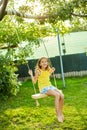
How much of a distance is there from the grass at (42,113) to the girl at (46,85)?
567 mm

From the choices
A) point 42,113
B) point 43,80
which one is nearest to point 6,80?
point 42,113

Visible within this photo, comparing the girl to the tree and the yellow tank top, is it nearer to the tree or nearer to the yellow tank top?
the yellow tank top

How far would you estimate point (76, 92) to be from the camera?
12305 millimetres

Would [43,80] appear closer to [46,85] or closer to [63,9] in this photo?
[46,85]

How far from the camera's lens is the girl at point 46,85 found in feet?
23.9

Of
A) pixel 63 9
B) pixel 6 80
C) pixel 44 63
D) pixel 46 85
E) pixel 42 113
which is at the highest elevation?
pixel 63 9

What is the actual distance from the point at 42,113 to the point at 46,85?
186 centimetres

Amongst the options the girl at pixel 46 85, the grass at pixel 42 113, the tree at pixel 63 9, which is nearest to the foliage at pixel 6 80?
the grass at pixel 42 113

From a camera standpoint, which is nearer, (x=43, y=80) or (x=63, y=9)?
(x=43, y=80)

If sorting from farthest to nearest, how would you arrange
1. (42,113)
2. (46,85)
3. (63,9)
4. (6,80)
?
1. (6,80)
2. (42,113)
3. (63,9)
4. (46,85)

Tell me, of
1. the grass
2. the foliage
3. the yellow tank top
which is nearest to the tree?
the yellow tank top

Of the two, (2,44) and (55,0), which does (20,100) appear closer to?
(2,44)

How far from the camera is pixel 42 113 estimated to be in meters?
9.19

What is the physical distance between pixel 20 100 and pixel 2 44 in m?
2.59
